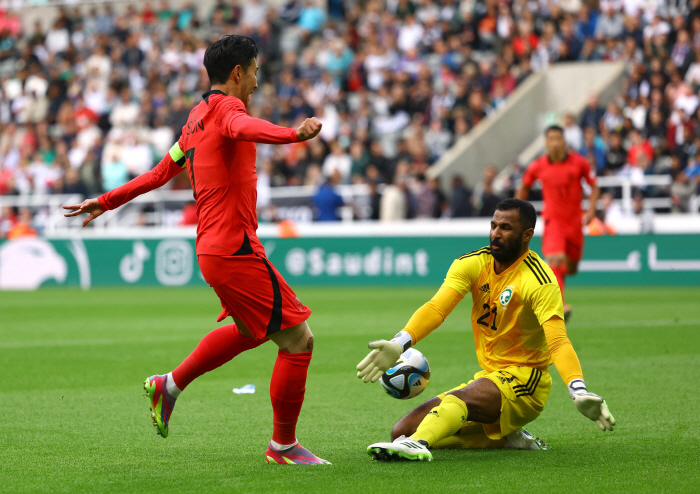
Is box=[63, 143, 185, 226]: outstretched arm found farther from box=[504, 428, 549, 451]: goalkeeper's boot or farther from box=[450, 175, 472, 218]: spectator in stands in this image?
box=[450, 175, 472, 218]: spectator in stands

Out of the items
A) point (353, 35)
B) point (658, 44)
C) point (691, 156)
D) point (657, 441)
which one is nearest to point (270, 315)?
point (657, 441)

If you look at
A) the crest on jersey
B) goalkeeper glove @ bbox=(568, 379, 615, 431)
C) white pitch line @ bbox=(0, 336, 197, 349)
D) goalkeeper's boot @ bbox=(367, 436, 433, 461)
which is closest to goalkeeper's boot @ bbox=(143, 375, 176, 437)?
Answer: goalkeeper's boot @ bbox=(367, 436, 433, 461)

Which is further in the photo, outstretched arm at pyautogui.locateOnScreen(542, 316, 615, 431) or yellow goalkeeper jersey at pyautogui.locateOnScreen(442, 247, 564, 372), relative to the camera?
yellow goalkeeper jersey at pyautogui.locateOnScreen(442, 247, 564, 372)

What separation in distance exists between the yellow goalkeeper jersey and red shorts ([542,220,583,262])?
21.8ft

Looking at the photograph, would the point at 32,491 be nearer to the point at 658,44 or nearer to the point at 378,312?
the point at 378,312

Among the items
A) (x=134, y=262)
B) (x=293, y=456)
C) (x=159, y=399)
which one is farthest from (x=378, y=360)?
(x=134, y=262)

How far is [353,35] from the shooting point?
25531mm

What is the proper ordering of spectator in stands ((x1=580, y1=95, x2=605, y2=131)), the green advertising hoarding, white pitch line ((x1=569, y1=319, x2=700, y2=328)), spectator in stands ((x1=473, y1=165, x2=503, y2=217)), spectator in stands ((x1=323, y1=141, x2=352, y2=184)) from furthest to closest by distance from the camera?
1. spectator in stands ((x1=323, y1=141, x2=352, y2=184))
2. spectator in stands ((x1=580, y1=95, x2=605, y2=131))
3. spectator in stands ((x1=473, y1=165, x2=503, y2=217))
4. the green advertising hoarding
5. white pitch line ((x1=569, y1=319, x2=700, y2=328))

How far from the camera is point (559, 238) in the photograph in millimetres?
12094

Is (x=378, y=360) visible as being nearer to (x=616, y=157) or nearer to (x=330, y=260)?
(x=330, y=260)

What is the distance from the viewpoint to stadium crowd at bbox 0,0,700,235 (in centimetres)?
1977

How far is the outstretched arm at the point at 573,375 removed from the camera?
4477 mm

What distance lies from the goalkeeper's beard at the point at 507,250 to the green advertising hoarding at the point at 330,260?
12.6 metres

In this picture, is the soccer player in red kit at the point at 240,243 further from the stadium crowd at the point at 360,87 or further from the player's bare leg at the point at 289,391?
the stadium crowd at the point at 360,87
